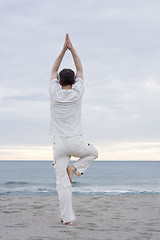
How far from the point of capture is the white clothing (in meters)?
5.08

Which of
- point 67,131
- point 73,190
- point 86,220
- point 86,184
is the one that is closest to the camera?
point 67,131

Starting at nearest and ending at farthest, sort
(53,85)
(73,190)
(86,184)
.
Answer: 1. (53,85)
2. (73,190)
3. (86,184)

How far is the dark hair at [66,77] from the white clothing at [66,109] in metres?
0.08

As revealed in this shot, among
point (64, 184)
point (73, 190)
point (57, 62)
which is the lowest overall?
point (73, 190)

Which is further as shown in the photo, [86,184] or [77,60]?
[86,184]

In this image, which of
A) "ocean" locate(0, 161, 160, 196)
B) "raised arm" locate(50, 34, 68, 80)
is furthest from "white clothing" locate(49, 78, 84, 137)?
"ocean" locate(0, 161, 160, 196)

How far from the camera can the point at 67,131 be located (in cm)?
507

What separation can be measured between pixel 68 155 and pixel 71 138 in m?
0.29

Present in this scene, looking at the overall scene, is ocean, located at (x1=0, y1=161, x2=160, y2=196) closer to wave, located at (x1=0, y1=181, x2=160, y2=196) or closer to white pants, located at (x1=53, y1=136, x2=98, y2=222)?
wave, located at (x1=0, y1=181, x2=160, y2=196)

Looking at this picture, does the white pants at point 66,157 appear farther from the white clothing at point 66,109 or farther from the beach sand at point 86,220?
the beach sand at point 86,220

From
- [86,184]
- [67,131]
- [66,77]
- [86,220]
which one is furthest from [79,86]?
[86,184]

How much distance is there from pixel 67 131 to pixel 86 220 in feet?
5.53

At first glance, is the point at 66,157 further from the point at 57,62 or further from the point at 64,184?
the point at 57,62

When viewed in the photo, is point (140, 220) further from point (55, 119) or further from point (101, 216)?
point (55, 119)
